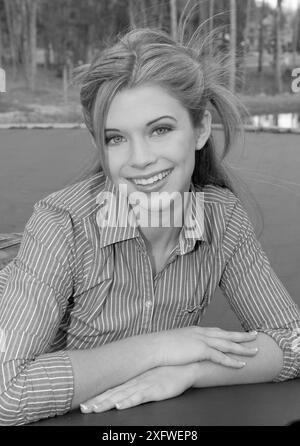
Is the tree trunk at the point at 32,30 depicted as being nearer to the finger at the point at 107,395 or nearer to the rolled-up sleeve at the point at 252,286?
the rolled-up sleeve at the point at 252,286

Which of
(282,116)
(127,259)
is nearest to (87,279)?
Answer: (127,259)

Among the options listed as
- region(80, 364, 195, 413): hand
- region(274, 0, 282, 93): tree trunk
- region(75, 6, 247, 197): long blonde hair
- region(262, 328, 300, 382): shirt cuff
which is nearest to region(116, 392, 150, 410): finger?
region(80, 364, 195, 413): hand

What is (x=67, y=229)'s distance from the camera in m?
0.94

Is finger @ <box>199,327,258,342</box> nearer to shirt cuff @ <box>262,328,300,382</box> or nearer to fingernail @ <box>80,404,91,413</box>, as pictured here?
shirt cuff @ <box>262,328,300,382</box>

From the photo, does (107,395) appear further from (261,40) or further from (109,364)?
(261,40)

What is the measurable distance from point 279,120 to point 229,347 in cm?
389

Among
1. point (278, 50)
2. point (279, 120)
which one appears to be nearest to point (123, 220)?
point (279, 120)

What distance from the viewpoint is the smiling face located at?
0.91m

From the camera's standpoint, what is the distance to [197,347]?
87cm

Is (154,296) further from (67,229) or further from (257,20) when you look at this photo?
(257,20)

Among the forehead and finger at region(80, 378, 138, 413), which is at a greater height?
the forehead

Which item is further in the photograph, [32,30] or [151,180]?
[32,30]

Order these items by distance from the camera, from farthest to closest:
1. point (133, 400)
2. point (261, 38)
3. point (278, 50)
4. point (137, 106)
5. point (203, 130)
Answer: point (278, 50) < point (261, 38) < point (203, 130) < point (137, 106) < point (133, 400)

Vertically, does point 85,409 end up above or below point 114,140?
below
